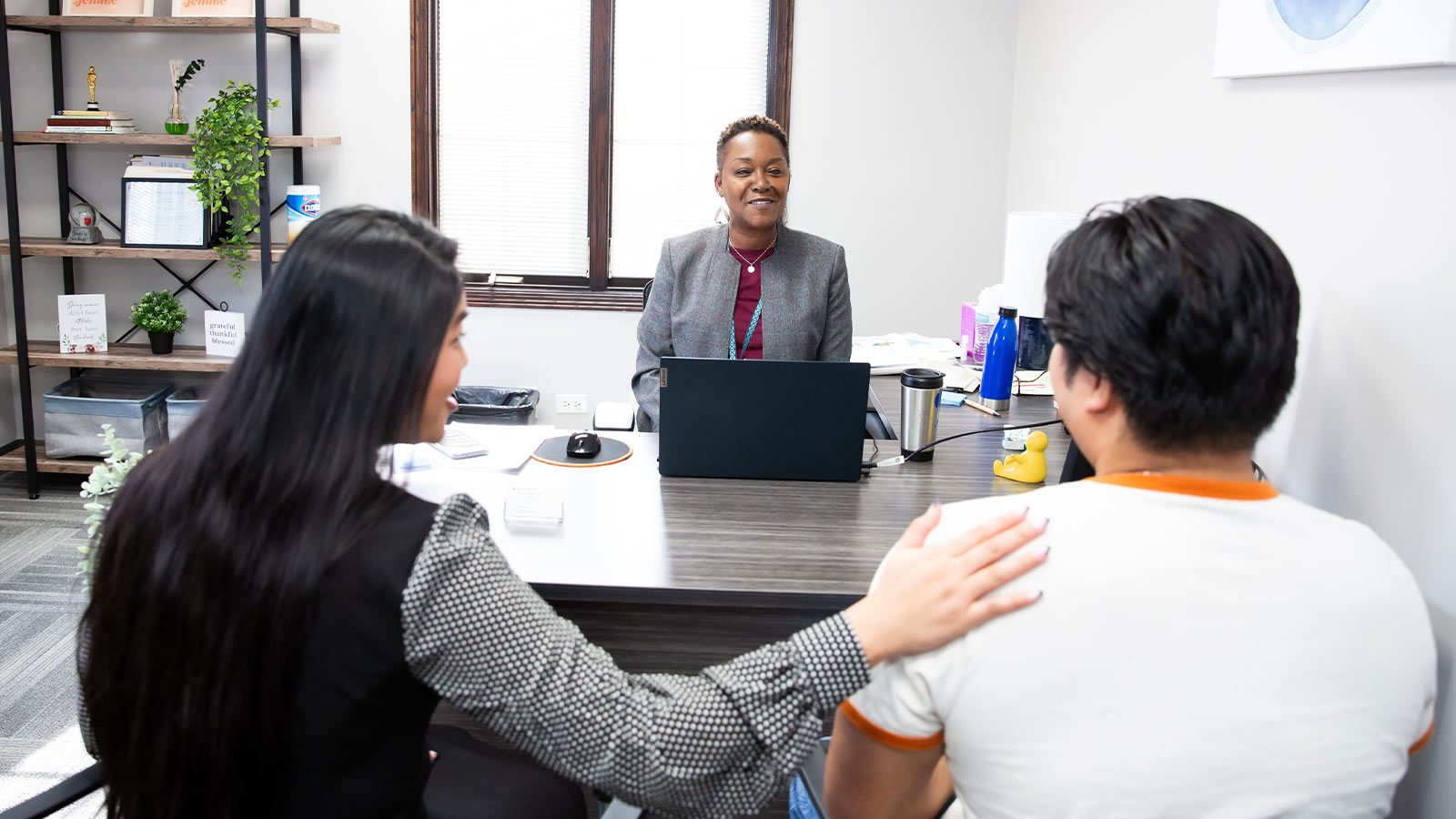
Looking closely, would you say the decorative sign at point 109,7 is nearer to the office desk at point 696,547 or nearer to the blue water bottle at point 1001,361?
the office desk at point 696,547

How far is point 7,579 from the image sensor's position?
329cm

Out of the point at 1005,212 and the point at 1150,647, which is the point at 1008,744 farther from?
the point at 1005,212

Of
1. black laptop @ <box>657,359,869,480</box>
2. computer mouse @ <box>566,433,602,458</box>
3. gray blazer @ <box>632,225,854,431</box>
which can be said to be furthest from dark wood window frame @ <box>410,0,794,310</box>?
black laptop @ <box>657,359,869,480</box>

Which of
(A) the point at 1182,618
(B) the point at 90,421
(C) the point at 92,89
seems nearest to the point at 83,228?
(C) the point at 92,89

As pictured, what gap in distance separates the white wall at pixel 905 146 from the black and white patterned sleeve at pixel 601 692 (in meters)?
3.47

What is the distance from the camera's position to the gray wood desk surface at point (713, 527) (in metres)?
1.56

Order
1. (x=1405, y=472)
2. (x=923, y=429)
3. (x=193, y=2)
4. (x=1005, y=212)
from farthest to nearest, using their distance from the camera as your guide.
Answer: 1. (x=1005, y=212)
2. (x=193, y=2)
3. (x=923, y=429)
4. (x=1405, y=472)

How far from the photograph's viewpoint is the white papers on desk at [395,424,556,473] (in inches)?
80.7

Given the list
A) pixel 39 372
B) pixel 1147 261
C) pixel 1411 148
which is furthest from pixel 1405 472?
pixel 39 372

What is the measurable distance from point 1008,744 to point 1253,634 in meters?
0.21

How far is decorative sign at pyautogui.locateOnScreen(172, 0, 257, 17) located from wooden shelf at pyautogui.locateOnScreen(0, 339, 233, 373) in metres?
1.21

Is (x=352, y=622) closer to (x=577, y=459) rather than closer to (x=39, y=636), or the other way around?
(x=577, y=459)

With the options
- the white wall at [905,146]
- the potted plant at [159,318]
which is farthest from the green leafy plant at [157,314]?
the white wall at [905,146]

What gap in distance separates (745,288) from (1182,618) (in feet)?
6.80
